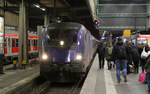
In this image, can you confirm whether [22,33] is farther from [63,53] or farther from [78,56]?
[78,56]

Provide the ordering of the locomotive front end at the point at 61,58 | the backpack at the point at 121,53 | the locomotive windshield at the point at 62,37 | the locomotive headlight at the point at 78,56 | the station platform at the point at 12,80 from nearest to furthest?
the station platform at the point at 12,80 < the backpack at the point at 121,53 < the locomotive front end at the point at 61,58 < the locomotive headlight at the point at 78,56 < the locomotive windshield at the point at 62,37

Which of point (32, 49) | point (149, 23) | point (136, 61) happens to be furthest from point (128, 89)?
point (149, 23)

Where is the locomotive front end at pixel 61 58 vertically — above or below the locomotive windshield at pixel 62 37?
below

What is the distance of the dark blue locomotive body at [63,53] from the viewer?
8.12 metres

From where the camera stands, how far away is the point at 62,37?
877cm

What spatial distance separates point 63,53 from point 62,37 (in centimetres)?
90

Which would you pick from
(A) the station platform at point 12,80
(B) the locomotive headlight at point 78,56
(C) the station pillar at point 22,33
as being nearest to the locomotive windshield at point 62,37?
(B) the locomotive headlight at point 78,56

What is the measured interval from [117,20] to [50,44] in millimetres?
42895

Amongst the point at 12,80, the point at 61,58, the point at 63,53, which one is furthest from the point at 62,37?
the point at 12,80

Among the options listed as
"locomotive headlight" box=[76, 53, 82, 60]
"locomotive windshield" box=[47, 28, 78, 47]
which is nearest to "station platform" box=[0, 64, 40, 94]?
"locomotive windshield" box=[47, 28, 78, 47]

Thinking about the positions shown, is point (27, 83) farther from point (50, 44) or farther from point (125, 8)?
point (125, 8)

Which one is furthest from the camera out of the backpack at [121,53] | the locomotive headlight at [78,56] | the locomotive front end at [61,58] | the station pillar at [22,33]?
Answer: the station pillar at [22,33]

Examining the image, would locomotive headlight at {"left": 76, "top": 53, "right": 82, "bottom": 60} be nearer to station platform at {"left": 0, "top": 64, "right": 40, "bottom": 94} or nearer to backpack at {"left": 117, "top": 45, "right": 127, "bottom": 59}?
backpack at {"left": 117, "top": 45, "right": 127, "bottom": 59}

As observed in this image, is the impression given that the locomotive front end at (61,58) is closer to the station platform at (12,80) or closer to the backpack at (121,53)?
the station platform at (12,80)
